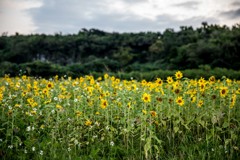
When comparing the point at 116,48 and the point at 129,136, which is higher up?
the point at 116,48

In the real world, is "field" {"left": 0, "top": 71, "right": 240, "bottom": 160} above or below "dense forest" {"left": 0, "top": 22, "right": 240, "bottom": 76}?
below

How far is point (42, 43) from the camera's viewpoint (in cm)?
5341

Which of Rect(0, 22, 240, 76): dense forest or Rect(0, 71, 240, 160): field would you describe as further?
Rect(0, 22, 240, 76): dense forest

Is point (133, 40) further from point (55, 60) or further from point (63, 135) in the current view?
point (63, 135)

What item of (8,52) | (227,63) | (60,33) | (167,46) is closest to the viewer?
(227,63)

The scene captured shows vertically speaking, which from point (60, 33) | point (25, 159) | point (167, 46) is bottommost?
point (25, 159)

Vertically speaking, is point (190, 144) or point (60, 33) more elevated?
point (60, 33)

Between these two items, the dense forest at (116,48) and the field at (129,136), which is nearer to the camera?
the field at (129,136)

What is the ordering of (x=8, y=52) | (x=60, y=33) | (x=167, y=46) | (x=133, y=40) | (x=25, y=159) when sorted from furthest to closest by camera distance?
(x=60, y=33) → (x=133, y=40) → (x=8, y=52) → (x=167, y=46) → (x=25, y=159)

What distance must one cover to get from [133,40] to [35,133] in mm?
49069

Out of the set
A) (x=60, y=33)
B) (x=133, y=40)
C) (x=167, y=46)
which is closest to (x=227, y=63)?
(x=167, y=46)

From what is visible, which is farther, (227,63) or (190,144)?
(227,63)

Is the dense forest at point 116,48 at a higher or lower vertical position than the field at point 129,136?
higher

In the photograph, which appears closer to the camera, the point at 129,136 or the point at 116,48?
the point at 129,136
